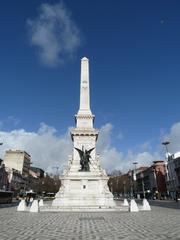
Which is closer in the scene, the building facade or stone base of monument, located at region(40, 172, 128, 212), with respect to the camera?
stone base of monument, located at region(40, 172, 128, 212)

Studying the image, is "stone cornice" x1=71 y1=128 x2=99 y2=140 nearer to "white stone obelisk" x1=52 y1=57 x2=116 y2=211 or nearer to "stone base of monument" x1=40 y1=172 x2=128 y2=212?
"white stone obelisk" x1=52 y1=57 x2=116 y2=211

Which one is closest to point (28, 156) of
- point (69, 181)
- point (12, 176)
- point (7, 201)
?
point (12, 176)

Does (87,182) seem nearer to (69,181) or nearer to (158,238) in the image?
(69,181)

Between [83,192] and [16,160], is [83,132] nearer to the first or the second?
[83,192]

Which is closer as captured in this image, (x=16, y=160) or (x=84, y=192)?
(x=84, y=192)

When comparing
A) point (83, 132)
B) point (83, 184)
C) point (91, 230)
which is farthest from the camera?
point (83, 132)

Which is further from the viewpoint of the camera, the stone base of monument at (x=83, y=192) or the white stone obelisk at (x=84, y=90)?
the white stone obelisk at (x=84, y=90)

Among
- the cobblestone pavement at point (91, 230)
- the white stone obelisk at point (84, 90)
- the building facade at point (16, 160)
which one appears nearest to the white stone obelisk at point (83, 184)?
the white stone obelisk at point (84, 90)

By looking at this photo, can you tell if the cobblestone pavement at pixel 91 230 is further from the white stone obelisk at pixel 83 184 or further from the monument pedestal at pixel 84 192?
the monument pedestal at pixel 84 192

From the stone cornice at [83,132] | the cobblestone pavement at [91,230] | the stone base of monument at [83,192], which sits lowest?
the cobblestone pavement at [91,230]

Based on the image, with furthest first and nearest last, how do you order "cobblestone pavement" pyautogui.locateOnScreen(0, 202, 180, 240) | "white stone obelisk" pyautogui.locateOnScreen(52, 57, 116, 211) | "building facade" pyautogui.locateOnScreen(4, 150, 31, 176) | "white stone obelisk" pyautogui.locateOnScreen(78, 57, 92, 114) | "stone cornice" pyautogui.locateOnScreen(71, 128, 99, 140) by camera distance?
"building facade" pyautogui.locateOnScreen(4, 150, 31, 176) < "white stone obelisk" pyautogui.locateOnScreen(78, 57, 92, 114) < "stone cornice" pyautogui.locateOnScreen(71, 128, 99, 140) < "white stone obelisk" pyautogui.locateOnScreen(52, 57, 116, 211) < "cobblestone pavement" pyautogui.locateOnScreen(0, 202, 180, 240)

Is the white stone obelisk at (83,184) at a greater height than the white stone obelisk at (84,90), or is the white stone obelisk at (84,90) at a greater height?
the white stone obelisk at (84,90)

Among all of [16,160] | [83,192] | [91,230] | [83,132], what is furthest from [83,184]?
[16,160]

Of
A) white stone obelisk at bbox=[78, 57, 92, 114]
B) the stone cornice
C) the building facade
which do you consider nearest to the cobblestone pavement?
the stone cornice
